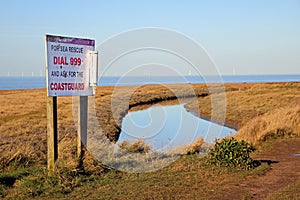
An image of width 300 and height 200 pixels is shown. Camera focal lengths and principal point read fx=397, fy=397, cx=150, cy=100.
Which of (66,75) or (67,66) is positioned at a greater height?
(67,66)

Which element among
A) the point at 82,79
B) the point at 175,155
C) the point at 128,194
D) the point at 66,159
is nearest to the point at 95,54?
the point at 82,79

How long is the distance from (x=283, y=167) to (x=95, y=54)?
5.46 metres

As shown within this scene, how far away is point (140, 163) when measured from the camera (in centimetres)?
1050

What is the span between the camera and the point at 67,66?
877 cm

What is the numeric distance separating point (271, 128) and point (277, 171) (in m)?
6.13

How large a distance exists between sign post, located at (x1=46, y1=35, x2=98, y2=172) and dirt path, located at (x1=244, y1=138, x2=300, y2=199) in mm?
4100

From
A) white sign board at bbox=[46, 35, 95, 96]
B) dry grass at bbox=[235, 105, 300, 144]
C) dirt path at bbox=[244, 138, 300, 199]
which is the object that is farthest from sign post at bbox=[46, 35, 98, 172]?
dry grass at bbox=[235, 105, 300, 144]

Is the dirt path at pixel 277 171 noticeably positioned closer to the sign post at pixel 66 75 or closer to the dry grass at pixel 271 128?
the dry grass at pixel 271 128

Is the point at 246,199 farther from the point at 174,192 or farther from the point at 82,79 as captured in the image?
the point at 82,79

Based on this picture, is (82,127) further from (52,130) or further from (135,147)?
(135,147)

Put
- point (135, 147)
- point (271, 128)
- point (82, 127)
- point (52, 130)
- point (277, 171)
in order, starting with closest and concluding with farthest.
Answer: point (52, 130), point (277, 171), point (82, 127), point (135, 147), point (271, 128)

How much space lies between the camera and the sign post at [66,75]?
840 centimetres

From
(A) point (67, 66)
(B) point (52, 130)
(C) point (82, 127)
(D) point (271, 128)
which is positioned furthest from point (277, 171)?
(D) point (271, 128)

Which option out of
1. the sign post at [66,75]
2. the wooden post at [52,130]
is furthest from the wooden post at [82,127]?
the wooden post at [52,130]
